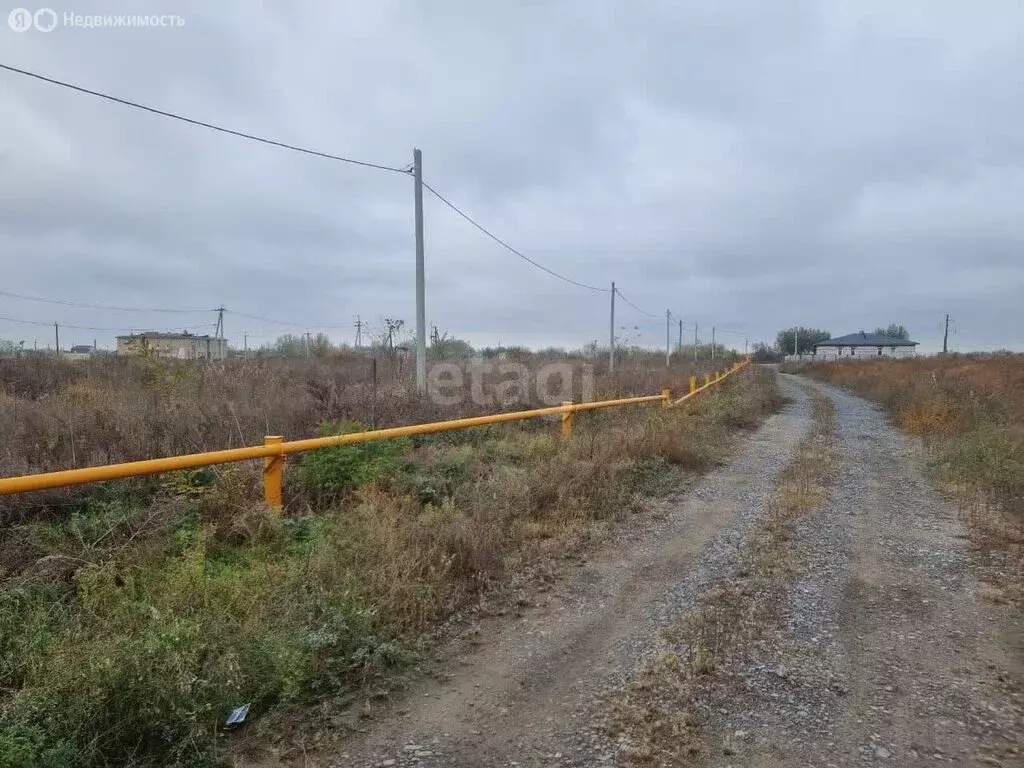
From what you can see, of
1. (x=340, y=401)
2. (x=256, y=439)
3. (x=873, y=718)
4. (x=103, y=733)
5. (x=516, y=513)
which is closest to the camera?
(x=103, y=733)

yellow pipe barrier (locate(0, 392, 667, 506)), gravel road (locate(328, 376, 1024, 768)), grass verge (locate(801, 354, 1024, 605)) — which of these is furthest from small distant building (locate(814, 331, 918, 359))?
yellow pipe barrier (locate(0, 392, 667, 506))

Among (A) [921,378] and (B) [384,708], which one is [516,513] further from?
(A) [921,378]

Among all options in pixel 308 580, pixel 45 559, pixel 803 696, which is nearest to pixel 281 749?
pixel 308 580

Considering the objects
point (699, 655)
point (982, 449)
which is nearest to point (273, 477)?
point (699, 655)

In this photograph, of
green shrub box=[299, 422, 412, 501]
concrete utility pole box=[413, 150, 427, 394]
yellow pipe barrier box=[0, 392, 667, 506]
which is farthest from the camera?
concrete utility pole box=[413, 150, 427, 394]

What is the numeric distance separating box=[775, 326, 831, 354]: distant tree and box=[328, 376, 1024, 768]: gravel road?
112 m

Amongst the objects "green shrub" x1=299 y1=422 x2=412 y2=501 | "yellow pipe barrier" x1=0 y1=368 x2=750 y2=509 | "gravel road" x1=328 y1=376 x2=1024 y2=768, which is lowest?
"gravel road" x1=328 y1=376 x2=1024 y2=768

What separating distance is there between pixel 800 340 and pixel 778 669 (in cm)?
11958

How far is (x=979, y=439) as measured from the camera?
9.41m

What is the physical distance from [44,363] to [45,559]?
11892 mm

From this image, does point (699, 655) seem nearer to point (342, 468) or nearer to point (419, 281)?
point (342, 468)

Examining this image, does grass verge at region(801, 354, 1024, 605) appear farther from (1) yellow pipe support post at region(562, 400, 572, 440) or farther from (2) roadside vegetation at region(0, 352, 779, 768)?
(1) yellow pipe support post at region(562, 400, 572, 440)

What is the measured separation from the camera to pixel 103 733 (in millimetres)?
2504

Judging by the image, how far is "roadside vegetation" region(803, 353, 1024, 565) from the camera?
6.27 meters
